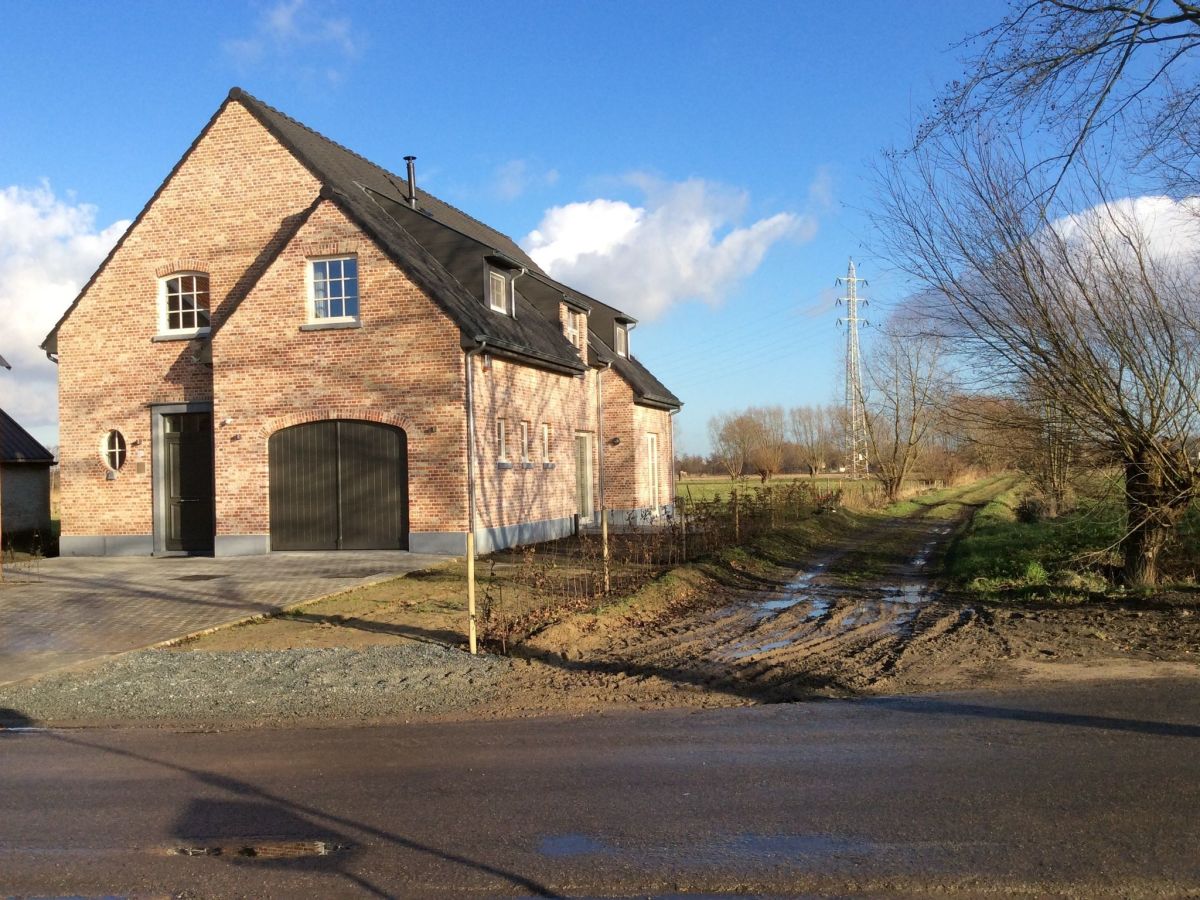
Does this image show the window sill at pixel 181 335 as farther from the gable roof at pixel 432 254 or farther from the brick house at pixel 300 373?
the gable roof at pixel 432 254

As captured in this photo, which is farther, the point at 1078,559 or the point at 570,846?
the point at 1078,559

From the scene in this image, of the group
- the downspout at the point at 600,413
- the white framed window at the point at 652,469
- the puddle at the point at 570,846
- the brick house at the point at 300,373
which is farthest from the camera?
the white framed window at the point at 652,469

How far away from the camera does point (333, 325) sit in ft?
64.2

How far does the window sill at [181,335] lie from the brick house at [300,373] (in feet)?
0.14

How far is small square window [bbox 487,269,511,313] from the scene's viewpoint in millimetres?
21820

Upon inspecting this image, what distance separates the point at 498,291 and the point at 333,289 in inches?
156

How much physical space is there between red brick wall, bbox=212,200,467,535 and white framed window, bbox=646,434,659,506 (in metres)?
13.1

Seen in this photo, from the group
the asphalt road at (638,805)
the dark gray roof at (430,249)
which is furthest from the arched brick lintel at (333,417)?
the asphalt road at (638,805)

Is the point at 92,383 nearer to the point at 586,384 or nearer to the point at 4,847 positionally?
the point at 586,384

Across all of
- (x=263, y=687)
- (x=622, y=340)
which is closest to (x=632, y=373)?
(x=622, y=340)

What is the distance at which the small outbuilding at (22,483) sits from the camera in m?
25.3

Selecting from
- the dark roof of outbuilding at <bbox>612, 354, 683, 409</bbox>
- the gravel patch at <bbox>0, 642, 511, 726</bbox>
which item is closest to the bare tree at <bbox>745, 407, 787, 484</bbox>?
the dark roof of outbuilding at <bbox>612, 354, 683, 409</bbox>

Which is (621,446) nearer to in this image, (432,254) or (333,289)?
(432,254)

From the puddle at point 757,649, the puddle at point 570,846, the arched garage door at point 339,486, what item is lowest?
the puddle at point 570,846
